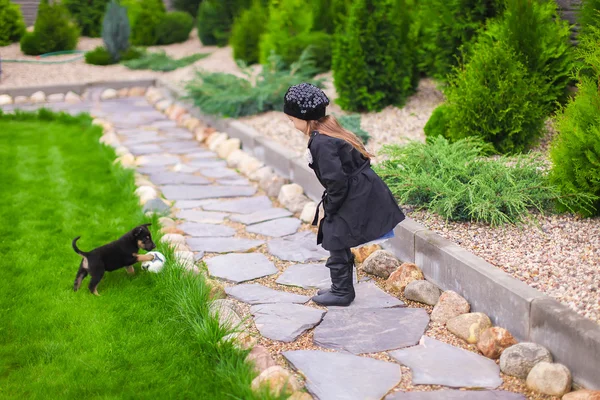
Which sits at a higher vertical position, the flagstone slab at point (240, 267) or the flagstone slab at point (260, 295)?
the flagstone slab at point (260, 295)

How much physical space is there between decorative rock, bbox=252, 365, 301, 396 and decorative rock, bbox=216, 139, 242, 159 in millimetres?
4868

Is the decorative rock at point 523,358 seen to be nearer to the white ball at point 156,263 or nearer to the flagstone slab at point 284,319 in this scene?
the flagstone slab at point 284,319

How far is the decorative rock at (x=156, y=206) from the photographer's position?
5.58m

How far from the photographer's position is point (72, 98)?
37.4ft

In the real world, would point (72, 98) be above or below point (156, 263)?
below

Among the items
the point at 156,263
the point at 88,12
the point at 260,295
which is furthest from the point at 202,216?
the point at 88,12

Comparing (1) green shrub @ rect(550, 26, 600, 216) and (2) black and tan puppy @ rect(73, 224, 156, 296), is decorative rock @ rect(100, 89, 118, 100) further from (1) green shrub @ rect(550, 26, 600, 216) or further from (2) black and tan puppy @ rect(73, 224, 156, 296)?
(1) green shrub @ rect(550, 26, 600, 216)

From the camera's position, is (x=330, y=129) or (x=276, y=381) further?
(x=330, y=129)

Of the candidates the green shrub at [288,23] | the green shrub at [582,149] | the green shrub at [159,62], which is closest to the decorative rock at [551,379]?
the green shrub at [582,149]

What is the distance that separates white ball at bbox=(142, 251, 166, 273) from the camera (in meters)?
4.26

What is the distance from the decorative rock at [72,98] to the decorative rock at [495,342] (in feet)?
31.2

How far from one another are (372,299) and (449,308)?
1.65 ft

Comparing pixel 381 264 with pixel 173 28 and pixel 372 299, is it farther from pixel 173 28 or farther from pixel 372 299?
pixel 173 28

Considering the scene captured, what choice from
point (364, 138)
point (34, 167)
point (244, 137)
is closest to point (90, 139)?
point (34, 167)
